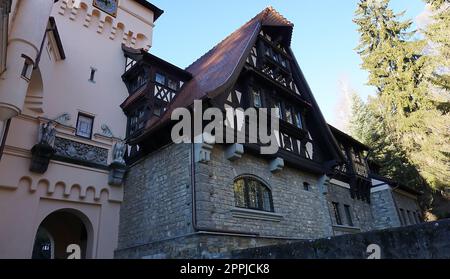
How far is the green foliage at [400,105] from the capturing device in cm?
1570

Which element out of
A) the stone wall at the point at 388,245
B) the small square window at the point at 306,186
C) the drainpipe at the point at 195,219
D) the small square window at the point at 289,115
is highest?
the small square window at the point at 289,115

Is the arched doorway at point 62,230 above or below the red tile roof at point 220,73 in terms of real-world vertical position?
below

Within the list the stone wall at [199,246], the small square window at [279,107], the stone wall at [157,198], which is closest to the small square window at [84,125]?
the stone wall at [157,198]

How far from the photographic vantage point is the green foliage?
51.5 feet

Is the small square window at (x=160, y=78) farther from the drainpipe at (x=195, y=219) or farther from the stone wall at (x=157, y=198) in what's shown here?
the drainpipe at (x=195, y=219)

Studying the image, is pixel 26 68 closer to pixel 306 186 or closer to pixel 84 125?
pixel 84 125

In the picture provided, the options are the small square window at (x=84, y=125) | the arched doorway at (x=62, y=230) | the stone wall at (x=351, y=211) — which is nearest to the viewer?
the small square window at (x=84, y=125)

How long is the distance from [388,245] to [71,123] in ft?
34.4

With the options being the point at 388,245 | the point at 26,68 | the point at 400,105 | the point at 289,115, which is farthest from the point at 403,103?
the point at 26,68

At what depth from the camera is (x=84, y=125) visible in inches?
452

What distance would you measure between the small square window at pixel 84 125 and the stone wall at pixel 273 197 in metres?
5.32

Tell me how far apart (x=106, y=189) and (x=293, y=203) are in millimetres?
6710
